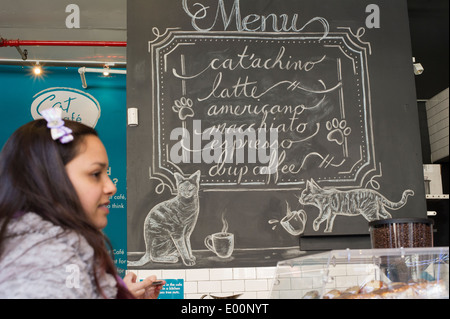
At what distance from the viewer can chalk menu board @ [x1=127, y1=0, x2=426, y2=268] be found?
403cm

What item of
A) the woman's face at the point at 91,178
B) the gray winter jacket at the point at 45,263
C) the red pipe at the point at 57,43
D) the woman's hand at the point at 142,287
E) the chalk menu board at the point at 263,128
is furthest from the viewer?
the red pipe at the point at 57,43

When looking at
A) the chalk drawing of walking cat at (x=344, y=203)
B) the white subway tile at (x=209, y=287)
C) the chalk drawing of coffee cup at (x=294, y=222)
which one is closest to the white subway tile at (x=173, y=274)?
the white subway tile at (x=209, y=287)

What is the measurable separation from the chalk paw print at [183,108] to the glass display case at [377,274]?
2429 mm

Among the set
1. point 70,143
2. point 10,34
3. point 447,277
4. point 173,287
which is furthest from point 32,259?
point 10,34

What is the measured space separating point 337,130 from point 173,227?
147 cm


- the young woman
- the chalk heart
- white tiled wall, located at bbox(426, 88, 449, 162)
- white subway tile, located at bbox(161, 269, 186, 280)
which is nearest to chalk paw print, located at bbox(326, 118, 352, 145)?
white subway tile, located at bbox(161, 269, 186, 280)

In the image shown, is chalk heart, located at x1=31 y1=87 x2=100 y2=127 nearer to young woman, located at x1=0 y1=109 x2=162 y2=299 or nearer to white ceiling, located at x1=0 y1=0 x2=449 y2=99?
white ceiling, located at x1=0 y1=0 x2=449 y2=99

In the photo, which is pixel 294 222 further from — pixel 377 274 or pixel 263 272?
pixel 377 274

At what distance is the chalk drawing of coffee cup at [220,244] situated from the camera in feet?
13.1

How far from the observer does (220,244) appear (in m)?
3.99

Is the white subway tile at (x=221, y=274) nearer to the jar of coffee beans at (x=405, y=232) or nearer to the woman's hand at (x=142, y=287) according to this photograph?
the jar of coffee beans at (x=405, y=232)

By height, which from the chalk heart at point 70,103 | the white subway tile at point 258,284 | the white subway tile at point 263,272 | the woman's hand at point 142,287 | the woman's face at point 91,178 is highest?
the chalk heart at point 70,103

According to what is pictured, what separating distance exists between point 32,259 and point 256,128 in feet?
10.1

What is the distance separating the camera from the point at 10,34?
19.3 feet
